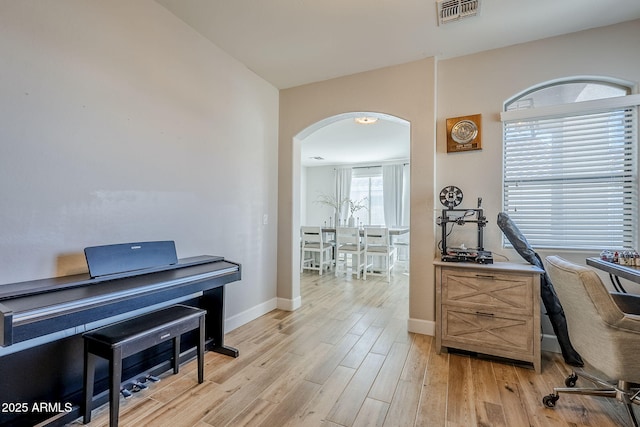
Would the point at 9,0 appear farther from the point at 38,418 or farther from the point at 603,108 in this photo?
the point at 603,108

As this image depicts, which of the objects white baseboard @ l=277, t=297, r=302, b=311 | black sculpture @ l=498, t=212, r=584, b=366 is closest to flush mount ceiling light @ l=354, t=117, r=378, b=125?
black sculpture @ l=498, t=212, r=584, b=366

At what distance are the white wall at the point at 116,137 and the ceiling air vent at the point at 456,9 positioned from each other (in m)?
1.94

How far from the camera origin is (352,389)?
189 cm

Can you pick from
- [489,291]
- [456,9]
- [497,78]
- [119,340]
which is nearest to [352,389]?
[489,291]

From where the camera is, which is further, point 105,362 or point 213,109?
point 213,109

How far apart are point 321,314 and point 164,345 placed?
167cm

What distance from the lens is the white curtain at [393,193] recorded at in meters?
7.26

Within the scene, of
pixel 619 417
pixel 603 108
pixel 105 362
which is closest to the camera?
pixel 619 417

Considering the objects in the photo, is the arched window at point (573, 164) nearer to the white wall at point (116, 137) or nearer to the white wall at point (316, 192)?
the white wall at point (116, 137)

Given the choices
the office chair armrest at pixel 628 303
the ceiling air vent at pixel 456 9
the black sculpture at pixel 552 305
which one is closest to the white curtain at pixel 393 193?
the black sculpture at pixel 552 305

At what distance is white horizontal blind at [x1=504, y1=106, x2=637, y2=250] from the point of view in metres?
2.34

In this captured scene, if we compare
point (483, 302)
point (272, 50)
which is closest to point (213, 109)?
point (272, 50)

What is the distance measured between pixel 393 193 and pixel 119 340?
6689 millimetres

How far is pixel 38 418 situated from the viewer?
148 centimetres
